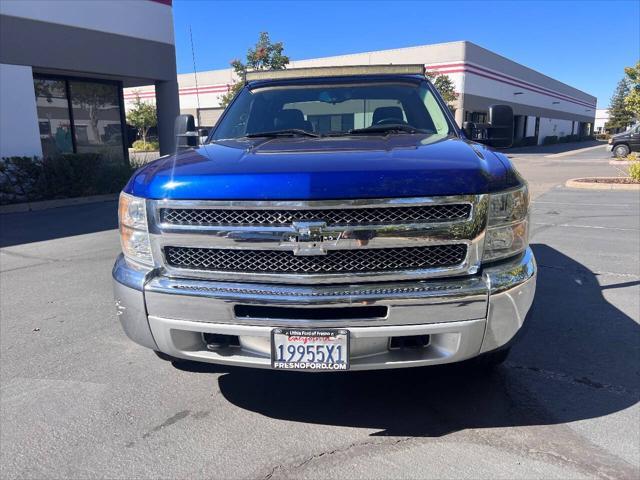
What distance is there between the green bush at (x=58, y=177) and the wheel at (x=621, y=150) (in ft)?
81.7

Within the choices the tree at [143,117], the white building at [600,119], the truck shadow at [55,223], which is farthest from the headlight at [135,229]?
the white building at [600,119]

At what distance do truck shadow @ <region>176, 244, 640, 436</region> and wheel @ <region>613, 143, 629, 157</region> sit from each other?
88.2 feet

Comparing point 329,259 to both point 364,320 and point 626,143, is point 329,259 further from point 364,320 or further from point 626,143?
point 626,143

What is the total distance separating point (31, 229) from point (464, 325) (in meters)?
8.72

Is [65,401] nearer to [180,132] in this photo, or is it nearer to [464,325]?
[180,132]

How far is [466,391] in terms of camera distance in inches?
121

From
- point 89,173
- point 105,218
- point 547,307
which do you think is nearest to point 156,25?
point 89,173

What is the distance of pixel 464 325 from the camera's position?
235 cm

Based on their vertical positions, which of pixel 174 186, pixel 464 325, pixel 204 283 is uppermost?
pixel 174 186

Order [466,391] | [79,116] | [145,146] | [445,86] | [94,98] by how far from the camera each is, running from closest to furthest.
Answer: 1. [466,391]
2. [79,116]
3. [94,98]
4. [445,86]
5. [145,146]

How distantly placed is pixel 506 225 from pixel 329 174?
3.04 feet

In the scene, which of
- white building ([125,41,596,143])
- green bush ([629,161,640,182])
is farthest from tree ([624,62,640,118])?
white building ([125,41,596,143])

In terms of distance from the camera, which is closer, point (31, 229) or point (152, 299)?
point (152, 299)

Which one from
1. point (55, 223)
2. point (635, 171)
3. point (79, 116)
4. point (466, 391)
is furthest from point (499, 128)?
point (79, 116)
